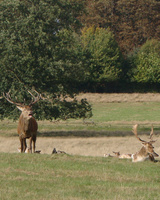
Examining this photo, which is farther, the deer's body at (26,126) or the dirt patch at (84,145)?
the dirt patch at (84,145)

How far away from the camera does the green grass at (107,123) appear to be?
1220 inches

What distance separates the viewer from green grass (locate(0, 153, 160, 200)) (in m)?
→ 9.89

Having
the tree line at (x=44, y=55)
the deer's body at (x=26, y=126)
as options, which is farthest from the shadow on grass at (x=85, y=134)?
the deer's body at (x=26, y=126)

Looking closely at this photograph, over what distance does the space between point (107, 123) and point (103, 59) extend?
1133 inches

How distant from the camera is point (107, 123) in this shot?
36.8 metres

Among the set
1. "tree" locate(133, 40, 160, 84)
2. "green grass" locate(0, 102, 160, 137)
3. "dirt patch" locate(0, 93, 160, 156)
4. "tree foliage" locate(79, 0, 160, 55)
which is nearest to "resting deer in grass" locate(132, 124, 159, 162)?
"dirt patch" locate(0, 93, 160, 156)

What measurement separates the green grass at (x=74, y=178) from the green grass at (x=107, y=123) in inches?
585

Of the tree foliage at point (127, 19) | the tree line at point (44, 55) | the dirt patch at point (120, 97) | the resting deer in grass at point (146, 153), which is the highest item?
the tree foliage at point (127, 19)

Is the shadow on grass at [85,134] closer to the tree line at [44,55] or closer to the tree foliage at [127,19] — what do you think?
the tree line at [44,55]

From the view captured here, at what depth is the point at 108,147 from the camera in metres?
23.5

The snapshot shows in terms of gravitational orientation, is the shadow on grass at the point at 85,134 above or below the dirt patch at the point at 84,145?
below

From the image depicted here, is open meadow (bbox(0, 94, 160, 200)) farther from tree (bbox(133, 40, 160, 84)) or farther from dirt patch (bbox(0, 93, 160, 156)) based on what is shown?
tree (bbox(133, 40, 160, 84))

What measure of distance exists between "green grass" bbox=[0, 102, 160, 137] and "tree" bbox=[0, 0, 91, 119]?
3538 mm

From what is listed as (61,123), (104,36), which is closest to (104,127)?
(61,123)
